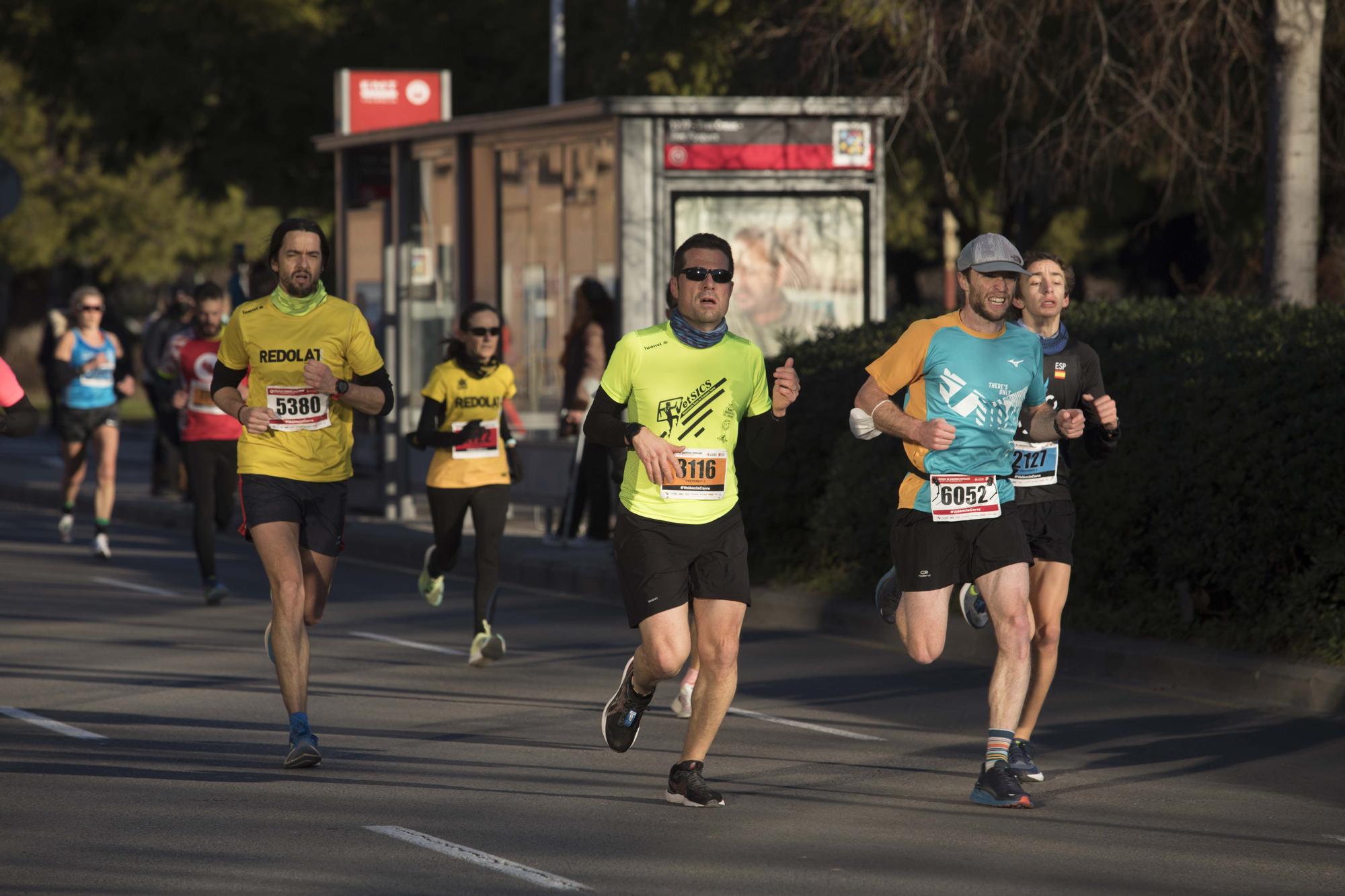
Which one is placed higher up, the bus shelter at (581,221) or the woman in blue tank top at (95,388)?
the bus shelter at (581,221)

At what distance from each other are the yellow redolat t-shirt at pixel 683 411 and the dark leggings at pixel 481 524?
4.05m

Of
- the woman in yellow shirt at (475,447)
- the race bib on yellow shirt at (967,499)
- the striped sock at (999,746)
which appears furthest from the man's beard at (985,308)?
the woman in yellow shirt at (475,447)

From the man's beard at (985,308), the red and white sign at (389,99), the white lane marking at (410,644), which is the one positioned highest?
the red and white sign at (389,99)

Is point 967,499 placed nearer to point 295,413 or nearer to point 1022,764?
point 1022,764

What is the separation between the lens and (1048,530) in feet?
27.5

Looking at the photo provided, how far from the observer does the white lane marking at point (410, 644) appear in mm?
11984

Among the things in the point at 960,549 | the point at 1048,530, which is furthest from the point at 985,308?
the point at 1048,530

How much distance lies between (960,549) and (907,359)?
67cm

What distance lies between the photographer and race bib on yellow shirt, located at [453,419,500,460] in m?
11.5

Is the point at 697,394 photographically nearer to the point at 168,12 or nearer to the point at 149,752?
the point at 149,752

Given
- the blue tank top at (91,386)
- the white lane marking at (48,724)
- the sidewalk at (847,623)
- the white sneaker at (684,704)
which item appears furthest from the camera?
the blue tank top at (91,386)

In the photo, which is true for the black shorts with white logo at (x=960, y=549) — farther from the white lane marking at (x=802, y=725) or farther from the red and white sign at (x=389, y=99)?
the red and white sign at (x=389, y=99)

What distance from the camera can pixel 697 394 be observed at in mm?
7492

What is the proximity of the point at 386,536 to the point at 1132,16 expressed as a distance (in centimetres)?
695
